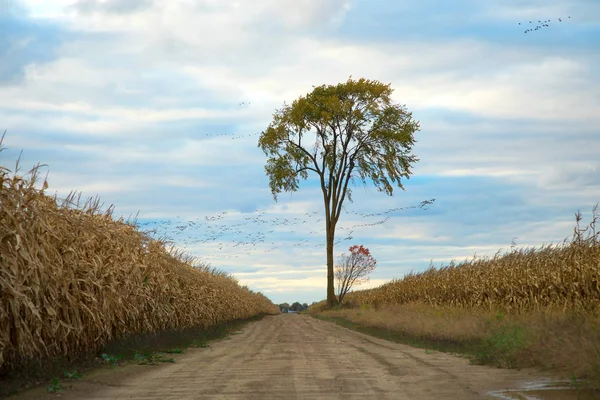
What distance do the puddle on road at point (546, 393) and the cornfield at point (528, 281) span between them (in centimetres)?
951

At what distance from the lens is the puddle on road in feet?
26.6

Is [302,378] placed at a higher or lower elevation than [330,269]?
lower

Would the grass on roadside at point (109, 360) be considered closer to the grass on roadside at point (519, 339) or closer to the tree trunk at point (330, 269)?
the grass on roadside at point (519, 339)

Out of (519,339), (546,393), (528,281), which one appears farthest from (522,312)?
(546,393)

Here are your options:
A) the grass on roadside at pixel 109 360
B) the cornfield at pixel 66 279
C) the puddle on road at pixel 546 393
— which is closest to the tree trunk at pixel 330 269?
the grass on roadside at pixel 109 360

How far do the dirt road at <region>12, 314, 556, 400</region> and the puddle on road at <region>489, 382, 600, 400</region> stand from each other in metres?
0.29

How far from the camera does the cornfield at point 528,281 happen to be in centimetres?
1889

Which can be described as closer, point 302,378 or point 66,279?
point 302,378

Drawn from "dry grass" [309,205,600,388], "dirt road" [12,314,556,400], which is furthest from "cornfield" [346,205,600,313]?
"dirt road" [12,314,556,400]

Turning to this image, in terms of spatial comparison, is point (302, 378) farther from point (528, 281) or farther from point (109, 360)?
point (528, 281)

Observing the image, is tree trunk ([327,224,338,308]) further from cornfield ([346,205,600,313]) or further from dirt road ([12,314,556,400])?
dirt road ([12,314,556,400])

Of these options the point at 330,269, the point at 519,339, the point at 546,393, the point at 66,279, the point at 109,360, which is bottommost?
the point at 546,393

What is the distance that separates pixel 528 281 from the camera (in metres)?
21.6

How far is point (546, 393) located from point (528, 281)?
541 inches
